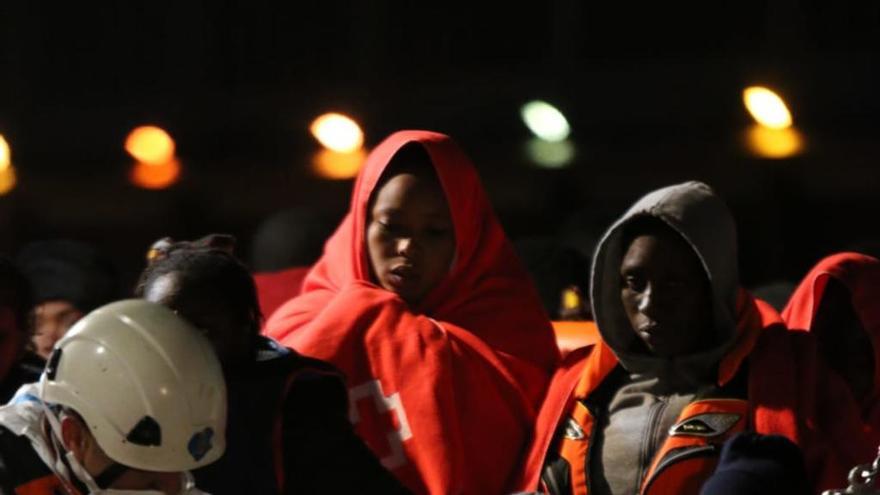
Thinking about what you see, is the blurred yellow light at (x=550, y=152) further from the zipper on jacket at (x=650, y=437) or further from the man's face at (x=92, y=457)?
the man's face at (x=92, y=457)

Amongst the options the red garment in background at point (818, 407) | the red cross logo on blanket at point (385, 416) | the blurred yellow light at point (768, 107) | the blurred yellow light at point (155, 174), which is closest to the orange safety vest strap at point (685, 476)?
the red garment in background at point (818, 407)

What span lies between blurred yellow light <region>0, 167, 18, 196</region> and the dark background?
72 millimetres

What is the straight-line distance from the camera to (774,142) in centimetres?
1302

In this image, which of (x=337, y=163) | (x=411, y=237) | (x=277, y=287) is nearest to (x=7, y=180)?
(x=337, y=163)

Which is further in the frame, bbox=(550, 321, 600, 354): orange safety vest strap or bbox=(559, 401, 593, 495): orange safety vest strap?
bbox=(550, 321, 600, 354): orange safety vest strap

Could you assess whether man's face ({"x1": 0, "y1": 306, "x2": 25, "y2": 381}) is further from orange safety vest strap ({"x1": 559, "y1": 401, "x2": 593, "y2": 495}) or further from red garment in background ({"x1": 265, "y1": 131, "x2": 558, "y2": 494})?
orange safety vest strap ({"x1": 559, "y1": 401, "x2": 593, "y2": 495})

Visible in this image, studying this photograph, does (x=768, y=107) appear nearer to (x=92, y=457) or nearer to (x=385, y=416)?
(x=385, y=416)

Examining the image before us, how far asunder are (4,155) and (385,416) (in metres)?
8.19

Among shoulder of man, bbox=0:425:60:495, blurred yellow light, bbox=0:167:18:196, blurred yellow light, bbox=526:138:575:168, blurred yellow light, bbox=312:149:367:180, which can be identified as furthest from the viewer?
blurred yellow light, bbox=0:167:18:196

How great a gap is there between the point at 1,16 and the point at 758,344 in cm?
975

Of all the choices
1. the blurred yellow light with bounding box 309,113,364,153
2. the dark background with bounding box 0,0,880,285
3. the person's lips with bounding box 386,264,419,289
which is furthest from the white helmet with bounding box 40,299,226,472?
the blurred yellow light with bounding box 309,113,364,153

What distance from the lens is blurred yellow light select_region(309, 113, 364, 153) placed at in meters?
13.7

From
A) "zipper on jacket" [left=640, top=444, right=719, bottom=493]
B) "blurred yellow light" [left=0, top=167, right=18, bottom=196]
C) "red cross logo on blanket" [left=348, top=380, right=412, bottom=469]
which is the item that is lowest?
"blurred yellow light" [left=0, top=167, right=18, bottom=196]

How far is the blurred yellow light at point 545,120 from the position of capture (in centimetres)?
1375
